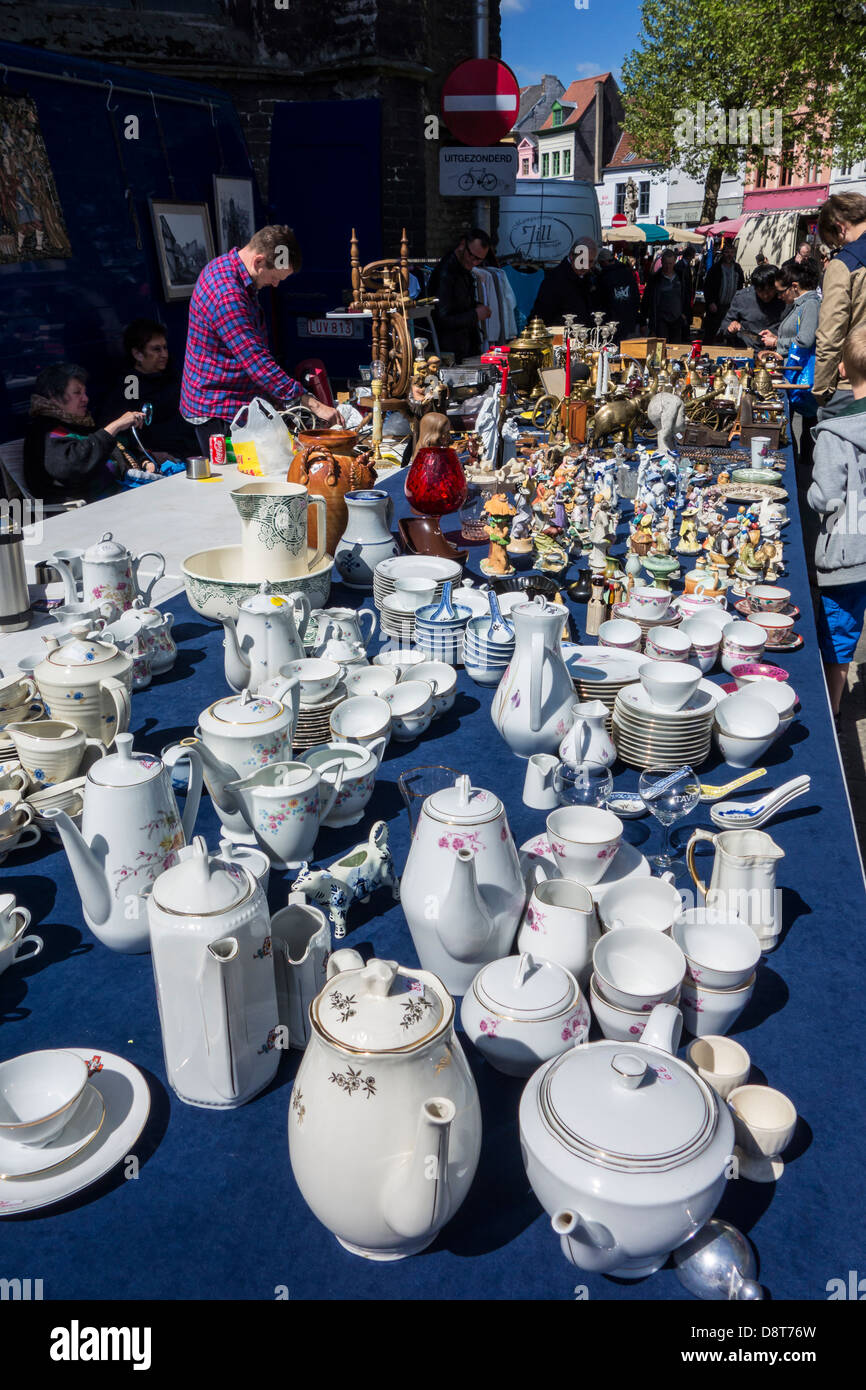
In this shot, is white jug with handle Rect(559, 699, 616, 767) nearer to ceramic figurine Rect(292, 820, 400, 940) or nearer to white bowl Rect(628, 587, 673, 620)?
ceramic figurine Rect(292, 820, 400, 940)

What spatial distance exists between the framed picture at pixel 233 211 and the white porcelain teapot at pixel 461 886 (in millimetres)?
8174

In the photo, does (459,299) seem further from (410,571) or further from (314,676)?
(314,676)

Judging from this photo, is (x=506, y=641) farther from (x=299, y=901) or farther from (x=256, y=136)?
(x=256, y=136)

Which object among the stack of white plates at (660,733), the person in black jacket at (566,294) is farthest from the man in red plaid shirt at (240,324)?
the person in black jacket at (566,294)

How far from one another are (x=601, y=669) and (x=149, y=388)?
4.95 metres

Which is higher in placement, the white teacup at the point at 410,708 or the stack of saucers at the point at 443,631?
the stack of saucers at the point at 443,631

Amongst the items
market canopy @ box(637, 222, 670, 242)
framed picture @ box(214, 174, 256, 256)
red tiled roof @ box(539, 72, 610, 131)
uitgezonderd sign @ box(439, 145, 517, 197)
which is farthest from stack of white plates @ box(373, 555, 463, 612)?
red tiled roof @ box(539, 72, 610, 131)

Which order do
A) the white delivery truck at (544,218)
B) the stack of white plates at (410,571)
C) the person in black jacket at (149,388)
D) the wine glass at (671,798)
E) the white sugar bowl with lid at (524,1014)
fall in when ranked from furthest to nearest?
the white delivery truck at (544,218), the person in black jacket at (149,388), the stack of white plates at (410,571), the wine glass at (671,798), the white sugar bowl with lid at (524,1014)

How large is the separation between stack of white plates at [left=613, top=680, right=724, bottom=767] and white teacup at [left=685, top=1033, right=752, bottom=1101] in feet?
2.72

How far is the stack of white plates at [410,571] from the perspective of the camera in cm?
294

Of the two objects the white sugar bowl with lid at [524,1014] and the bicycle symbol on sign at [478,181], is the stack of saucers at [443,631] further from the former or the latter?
the bicycle symbol on sign at [478,181]

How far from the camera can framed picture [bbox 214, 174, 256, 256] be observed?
27.6 feet

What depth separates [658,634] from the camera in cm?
249

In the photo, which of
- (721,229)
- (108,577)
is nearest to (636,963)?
(108,577)
